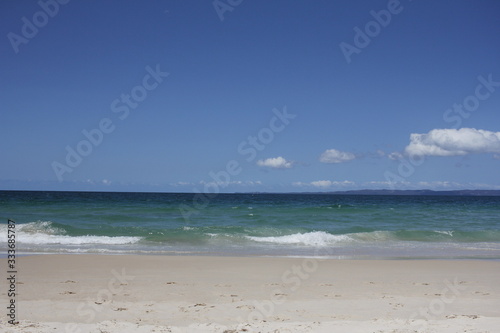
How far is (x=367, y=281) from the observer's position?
30.9ft

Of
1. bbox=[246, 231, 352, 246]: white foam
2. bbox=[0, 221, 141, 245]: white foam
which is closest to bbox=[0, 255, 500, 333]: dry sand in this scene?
bbox=[0, 221, 141, 245]: white foam

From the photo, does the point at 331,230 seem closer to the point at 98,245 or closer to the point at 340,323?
the point at 98,245

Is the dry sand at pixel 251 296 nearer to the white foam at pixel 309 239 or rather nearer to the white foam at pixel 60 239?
the white foam at pixel 60 239

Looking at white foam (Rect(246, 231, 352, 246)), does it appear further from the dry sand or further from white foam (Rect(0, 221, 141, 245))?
the dry sand

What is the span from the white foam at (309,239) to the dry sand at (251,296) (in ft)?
22.8

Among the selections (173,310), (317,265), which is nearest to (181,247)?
(317,265)

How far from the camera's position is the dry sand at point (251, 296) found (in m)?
5.96

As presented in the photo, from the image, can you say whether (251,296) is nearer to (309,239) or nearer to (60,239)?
(309,239)

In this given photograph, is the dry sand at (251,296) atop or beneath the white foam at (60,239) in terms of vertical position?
atop

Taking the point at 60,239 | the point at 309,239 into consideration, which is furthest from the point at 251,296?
the point at 60,239

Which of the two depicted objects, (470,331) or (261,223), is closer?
(470,331)

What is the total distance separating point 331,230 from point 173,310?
17979 millimetres

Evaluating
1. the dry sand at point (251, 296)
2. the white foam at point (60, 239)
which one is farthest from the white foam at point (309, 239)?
the dry sand at point (251, 296)

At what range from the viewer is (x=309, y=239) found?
20406 mm
